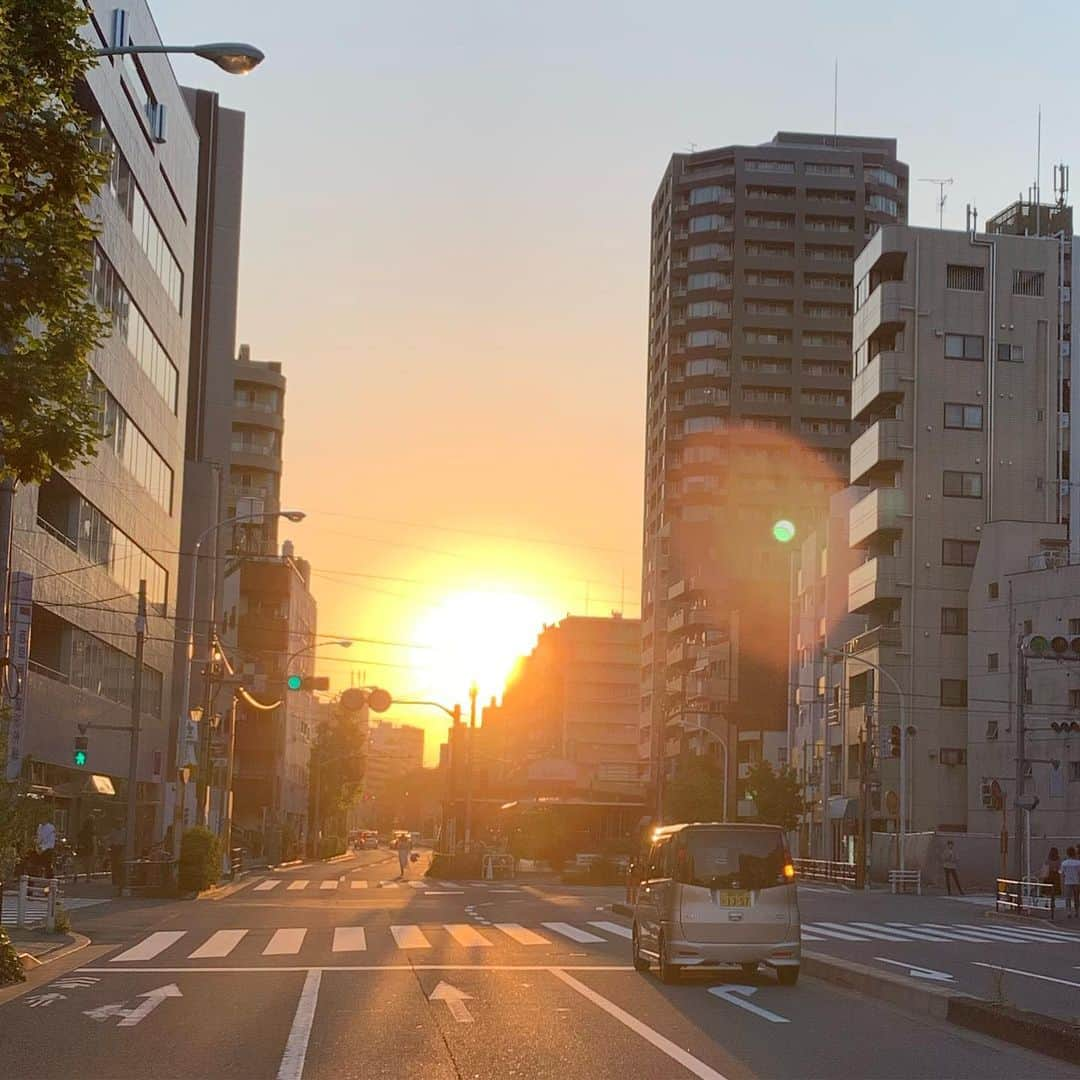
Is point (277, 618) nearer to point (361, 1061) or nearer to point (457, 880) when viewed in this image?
point (457, 880)

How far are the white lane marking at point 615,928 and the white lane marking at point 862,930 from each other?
13.1 ft

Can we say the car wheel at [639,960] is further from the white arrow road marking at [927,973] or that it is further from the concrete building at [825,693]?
the concrete building at [825,693]

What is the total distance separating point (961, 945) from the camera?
29266mm

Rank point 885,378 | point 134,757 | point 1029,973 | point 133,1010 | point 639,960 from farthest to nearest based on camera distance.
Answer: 1. point 885,378
2. point 134,757
3. point 1029,973
4. point 639,960
5. point 133,1010

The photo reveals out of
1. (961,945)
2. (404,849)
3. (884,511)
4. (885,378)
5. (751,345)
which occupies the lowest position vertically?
(404,849)

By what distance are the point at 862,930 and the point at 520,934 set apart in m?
7.70

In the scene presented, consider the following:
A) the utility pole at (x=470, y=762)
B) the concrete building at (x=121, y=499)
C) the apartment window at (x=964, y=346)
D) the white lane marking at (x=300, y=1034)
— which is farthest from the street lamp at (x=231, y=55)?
the apartment window at (x=964, y=346)

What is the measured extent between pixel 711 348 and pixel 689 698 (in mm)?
27324

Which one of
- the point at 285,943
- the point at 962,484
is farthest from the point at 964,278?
the point at 285,943

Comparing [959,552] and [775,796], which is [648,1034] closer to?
[959,552]

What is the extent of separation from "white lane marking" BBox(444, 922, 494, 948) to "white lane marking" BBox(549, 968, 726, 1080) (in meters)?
6.44

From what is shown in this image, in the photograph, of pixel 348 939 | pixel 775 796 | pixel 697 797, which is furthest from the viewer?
pixel 697 797

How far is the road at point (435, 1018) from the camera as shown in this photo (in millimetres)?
12633

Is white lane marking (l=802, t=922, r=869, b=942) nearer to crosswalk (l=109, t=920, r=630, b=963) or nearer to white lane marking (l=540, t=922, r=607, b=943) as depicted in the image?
crosswalk (l=109, t=920, r=630, b=963)
